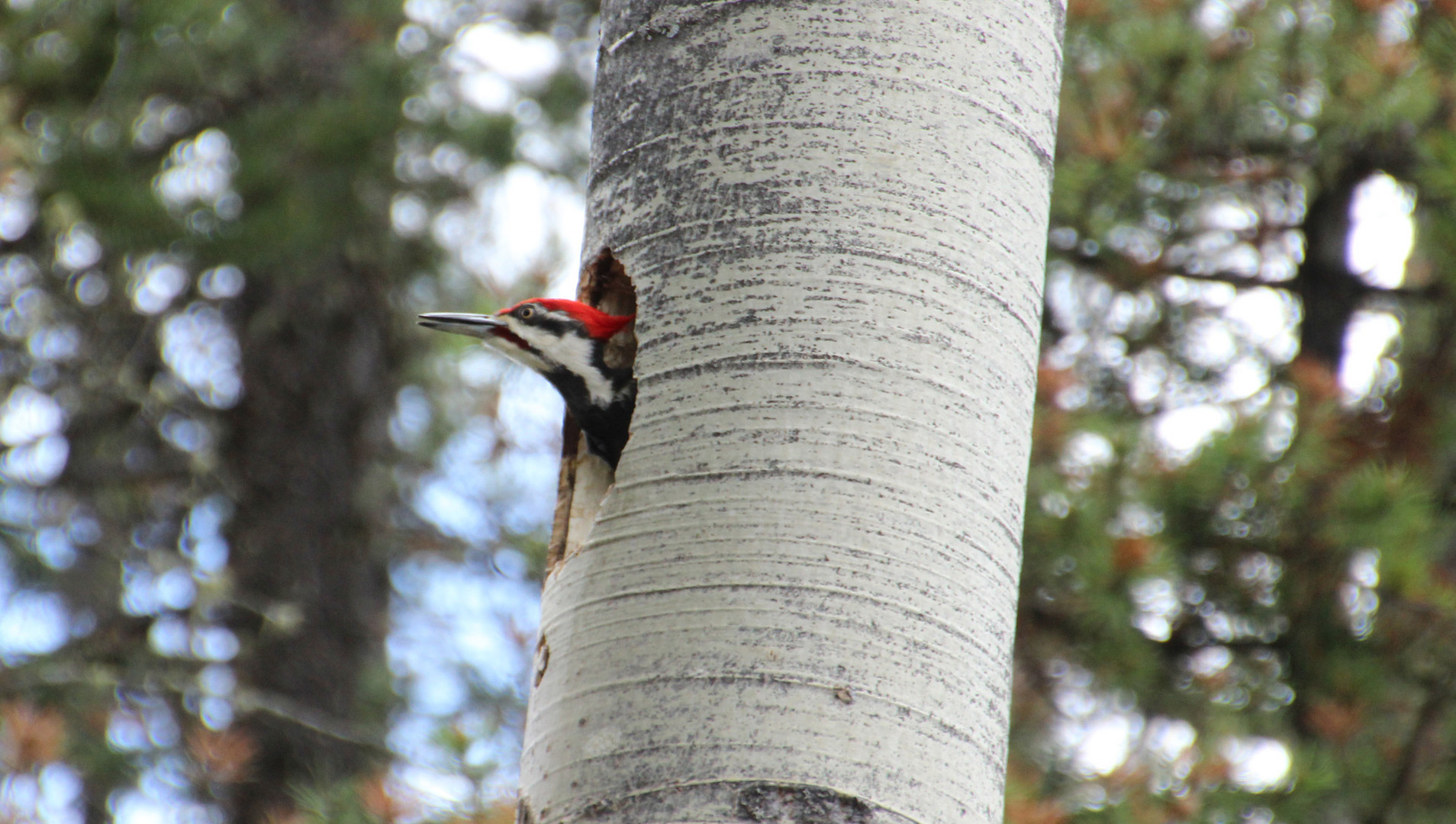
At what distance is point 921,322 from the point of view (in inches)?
47.4

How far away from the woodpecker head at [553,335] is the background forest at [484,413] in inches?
48.9

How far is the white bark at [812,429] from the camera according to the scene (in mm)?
1093

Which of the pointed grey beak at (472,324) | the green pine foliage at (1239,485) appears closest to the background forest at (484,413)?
the green pine foliage at (1239,485)

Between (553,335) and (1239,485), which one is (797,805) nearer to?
(553,335)

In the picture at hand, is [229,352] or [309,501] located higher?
[229,352]

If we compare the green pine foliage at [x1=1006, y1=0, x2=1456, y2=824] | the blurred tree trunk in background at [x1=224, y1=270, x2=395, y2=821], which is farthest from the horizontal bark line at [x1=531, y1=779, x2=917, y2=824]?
the blurred tree trunk in background at [x1=224, y1=270, x2=395, y2=821]

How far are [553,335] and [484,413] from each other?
285 cm

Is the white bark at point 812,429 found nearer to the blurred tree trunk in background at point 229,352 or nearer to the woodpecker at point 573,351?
the woodpecker at point 573,351

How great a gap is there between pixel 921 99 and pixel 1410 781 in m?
2.83

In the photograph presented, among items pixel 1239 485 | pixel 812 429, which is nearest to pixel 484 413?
pixel 1239 485

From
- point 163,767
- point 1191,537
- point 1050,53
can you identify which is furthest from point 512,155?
point 1050,53

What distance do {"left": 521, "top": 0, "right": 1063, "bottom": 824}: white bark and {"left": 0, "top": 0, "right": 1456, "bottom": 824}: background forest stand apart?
1981 mm

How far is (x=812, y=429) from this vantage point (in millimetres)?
1163

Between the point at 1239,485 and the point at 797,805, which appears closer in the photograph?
the point at 797,805
